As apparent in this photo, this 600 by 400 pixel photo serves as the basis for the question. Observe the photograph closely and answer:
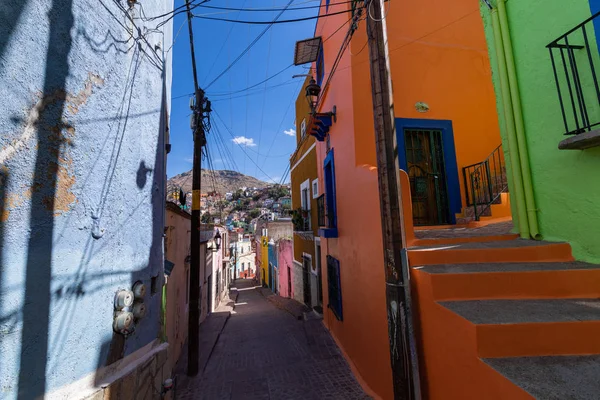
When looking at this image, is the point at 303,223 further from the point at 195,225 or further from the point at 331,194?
the point at 195,225

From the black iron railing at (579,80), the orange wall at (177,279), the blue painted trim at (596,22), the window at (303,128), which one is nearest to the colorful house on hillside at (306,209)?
the window at (303,128)

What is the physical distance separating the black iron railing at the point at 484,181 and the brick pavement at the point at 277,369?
15.0 ft

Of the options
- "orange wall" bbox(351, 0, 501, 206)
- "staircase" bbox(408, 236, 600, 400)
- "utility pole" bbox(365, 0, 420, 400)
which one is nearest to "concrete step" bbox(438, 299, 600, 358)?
"staircase" bbox(408, 236, 600, 400)

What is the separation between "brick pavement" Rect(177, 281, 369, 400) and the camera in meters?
5.14

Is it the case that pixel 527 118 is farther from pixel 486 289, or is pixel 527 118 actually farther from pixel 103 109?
pixel 103 109

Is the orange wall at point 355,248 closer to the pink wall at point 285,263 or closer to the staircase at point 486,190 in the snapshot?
the staircase at point 486,190

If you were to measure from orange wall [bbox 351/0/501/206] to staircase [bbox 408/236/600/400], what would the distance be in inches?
140

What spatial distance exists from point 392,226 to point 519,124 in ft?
8.96

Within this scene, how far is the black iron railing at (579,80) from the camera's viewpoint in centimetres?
322

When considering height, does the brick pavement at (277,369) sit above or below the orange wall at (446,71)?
below

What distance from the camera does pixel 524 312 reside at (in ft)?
8.54

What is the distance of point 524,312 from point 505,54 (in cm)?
392

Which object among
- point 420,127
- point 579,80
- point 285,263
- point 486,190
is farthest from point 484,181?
point 285,263

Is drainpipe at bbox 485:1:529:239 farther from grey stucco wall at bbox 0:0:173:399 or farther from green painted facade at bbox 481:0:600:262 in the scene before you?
grey stucco wall at bbox 0:0:173:399
